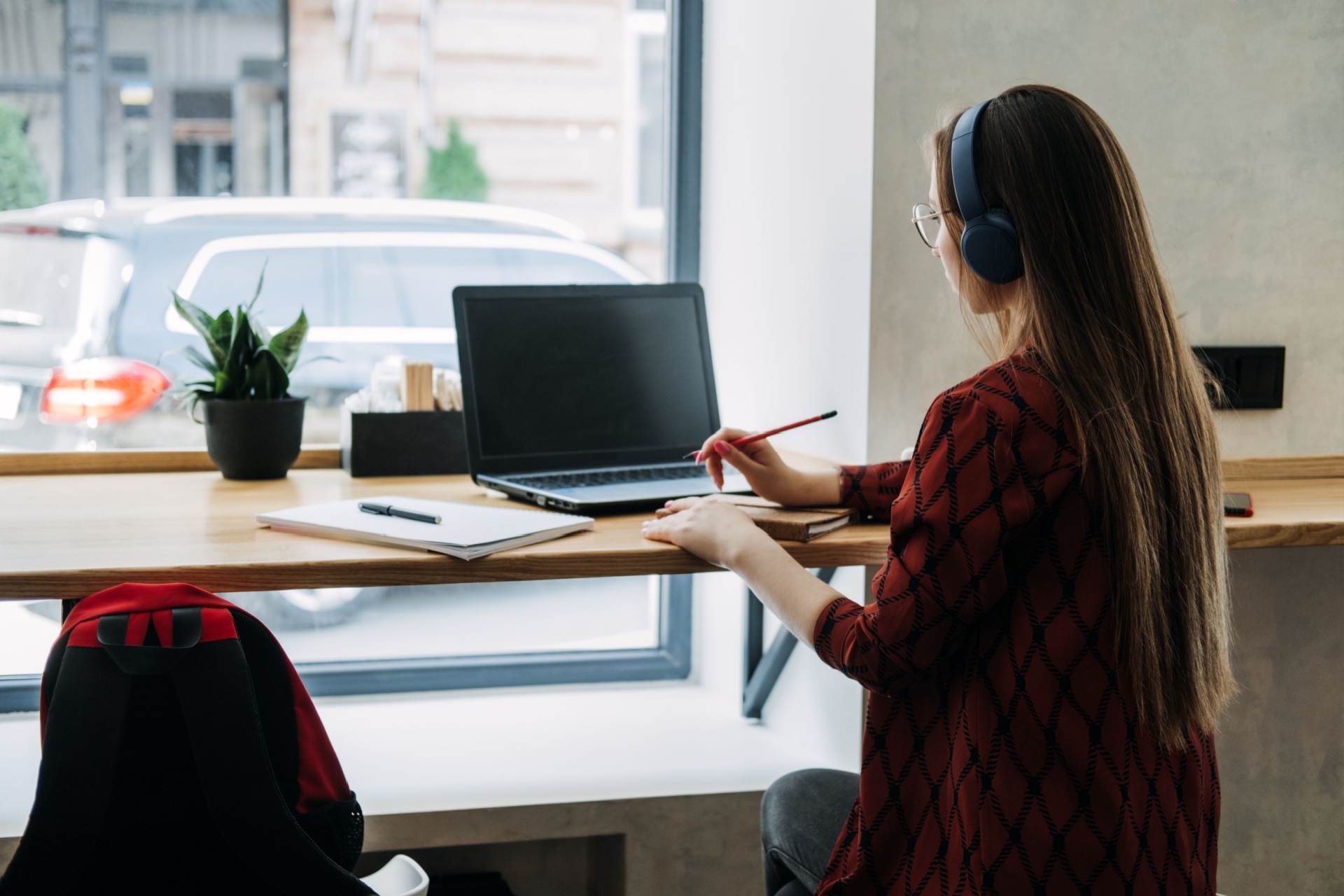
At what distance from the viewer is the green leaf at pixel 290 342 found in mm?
1701

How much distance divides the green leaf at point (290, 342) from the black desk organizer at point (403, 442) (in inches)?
4.4

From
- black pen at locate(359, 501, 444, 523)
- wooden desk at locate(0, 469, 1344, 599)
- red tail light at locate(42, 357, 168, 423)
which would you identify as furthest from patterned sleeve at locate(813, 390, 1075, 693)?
red tail light at locate(42, 357, 168, 423)

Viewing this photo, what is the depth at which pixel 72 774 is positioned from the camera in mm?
839

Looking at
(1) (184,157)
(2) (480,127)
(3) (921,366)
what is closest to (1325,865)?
(3) (921,366)

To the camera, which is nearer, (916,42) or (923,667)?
(923,667)

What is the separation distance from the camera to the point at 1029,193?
94 centimetres

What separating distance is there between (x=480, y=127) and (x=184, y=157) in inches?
19.2

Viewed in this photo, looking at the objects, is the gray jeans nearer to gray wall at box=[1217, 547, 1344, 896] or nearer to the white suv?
gray wall at box=[1217, 547, 1344, 896]

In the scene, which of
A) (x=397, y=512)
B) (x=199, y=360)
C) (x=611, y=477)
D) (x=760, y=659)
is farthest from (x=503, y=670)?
(x=397, y=512)

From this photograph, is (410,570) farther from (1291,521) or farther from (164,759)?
(1291,521)

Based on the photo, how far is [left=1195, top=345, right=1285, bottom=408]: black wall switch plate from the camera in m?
1.76

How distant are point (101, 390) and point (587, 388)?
2.73 feet

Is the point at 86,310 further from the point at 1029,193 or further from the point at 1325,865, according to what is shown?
the point at 1325,865

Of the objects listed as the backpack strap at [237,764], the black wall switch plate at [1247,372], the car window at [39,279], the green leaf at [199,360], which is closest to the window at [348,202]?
the car window at [39,279]
